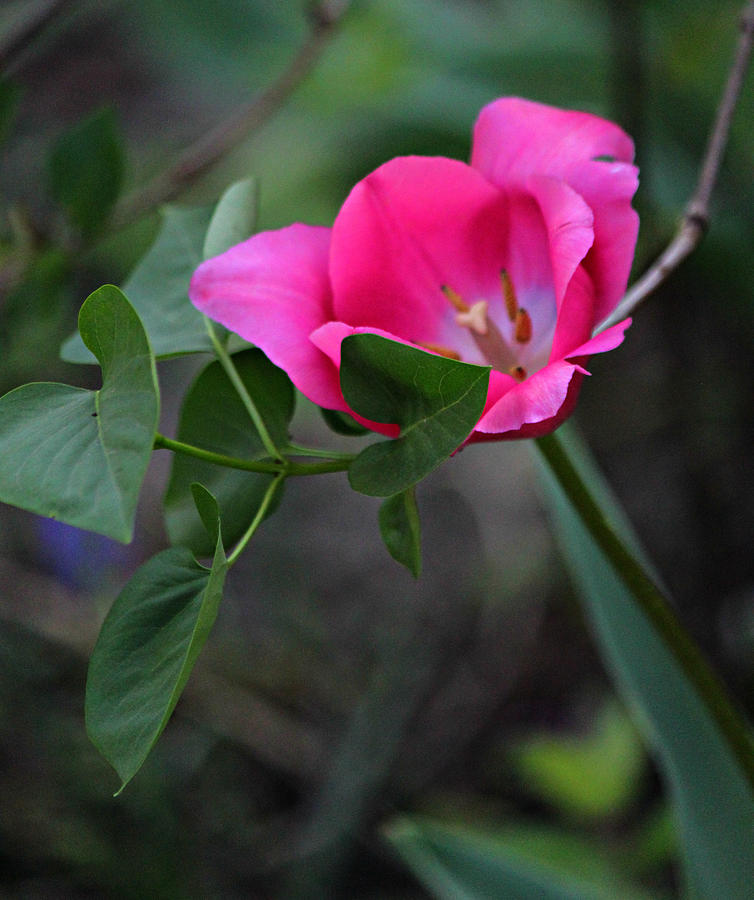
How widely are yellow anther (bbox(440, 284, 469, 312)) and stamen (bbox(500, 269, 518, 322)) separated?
0.8 inches

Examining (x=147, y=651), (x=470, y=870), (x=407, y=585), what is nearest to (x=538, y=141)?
(x=147, y=651)

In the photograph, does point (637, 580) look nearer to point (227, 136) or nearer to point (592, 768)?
point (227, 136)

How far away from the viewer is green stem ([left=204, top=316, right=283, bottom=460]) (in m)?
0.32

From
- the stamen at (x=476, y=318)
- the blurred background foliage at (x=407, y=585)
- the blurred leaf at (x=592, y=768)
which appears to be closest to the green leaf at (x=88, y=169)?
the blurred background foliage at (x=407, y=585)

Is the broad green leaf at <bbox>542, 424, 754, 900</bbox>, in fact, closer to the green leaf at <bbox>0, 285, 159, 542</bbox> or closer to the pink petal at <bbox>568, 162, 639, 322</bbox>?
the pink petal at <bbox>568, 162, 639, 322</bbox>

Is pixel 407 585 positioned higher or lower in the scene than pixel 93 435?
lower

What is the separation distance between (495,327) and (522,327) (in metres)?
0.01

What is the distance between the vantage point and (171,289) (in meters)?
0.40

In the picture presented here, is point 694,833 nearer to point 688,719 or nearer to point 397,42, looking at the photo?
point 688,719

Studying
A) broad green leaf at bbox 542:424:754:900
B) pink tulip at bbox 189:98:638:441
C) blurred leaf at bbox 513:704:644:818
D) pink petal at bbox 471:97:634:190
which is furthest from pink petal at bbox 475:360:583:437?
blurred leaf at bbox 513:704:644:818

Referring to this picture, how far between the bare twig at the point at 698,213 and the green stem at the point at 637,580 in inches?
2.2

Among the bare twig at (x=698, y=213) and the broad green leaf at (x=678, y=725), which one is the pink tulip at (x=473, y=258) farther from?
the broad green leaf at (x=678, y=725)

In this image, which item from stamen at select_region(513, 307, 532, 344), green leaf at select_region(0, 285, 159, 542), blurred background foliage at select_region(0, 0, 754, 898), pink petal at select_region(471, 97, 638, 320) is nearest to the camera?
green leaf at select_region(0, 285, 159, 542)

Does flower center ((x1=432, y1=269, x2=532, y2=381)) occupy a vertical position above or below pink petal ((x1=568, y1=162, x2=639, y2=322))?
below
